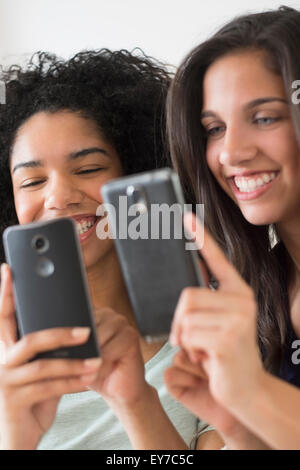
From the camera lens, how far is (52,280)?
2.68 feet

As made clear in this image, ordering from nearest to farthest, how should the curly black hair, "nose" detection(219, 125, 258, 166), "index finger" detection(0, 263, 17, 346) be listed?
"index finger" detection(0, 263, 17, 346)
"nose" detection(219, 125, 258, 166)
the curly black hair

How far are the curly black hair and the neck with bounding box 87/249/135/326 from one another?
0.20m

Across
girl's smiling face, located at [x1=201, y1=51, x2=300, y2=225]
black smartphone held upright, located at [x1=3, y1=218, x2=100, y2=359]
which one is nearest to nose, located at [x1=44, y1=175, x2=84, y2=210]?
girl's smiling face, located at [x1=201, y1=51, x2=300, y2=225]

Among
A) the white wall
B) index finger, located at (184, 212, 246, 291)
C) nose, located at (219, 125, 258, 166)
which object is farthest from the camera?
the white wall

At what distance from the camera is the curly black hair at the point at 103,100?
4.40ft

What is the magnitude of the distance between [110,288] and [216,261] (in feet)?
2.12

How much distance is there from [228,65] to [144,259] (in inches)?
20.7

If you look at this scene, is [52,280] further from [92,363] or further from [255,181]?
[255,181]

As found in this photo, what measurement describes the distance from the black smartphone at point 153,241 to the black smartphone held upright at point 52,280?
6 cm

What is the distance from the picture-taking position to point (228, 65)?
118 cm

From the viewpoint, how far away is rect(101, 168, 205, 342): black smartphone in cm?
77

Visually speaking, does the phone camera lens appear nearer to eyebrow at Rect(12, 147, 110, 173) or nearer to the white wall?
eyebrow at Rect(12, 147, 110, 173)

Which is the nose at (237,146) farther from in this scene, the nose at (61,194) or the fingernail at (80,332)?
the fingernail at (80,332)
